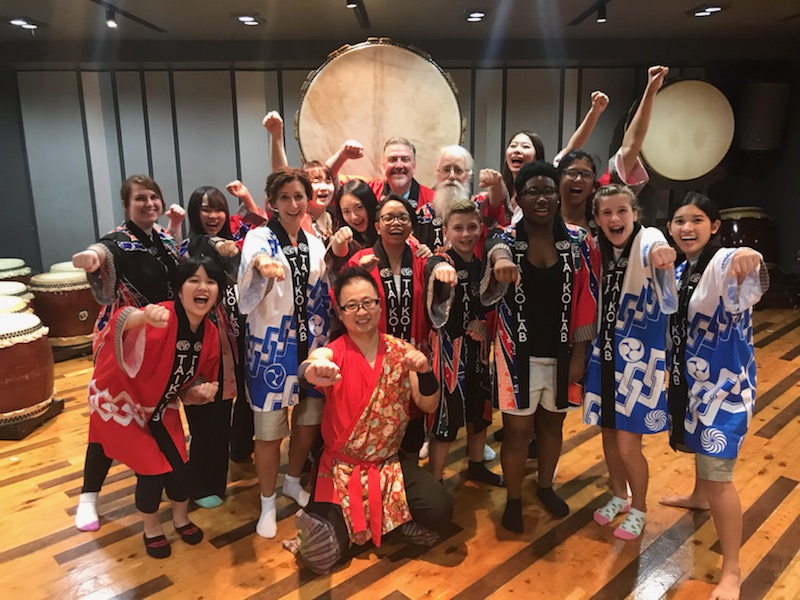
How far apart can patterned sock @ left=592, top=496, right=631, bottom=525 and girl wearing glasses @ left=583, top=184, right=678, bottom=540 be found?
0.26m

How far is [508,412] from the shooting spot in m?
2.14

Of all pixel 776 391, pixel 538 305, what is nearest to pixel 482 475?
pixel 538 305

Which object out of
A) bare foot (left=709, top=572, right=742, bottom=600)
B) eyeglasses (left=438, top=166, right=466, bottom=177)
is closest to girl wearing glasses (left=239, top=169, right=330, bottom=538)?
eyeglasses (left=438, top=166, right=466, bottom=177)

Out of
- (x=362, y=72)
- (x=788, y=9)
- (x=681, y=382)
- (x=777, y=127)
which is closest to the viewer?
(x=681, y=382)

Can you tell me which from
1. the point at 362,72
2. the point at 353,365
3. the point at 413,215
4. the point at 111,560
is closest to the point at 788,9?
the point at 362,72

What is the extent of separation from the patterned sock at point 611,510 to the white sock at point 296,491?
1149 mm

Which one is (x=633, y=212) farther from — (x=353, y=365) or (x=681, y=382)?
(x=353, y=365)

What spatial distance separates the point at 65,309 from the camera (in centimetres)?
432

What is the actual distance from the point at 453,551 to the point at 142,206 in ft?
5.55

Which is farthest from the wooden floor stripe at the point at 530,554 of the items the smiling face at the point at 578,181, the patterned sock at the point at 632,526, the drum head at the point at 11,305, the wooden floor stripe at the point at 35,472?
the drum head at the point at 11,305

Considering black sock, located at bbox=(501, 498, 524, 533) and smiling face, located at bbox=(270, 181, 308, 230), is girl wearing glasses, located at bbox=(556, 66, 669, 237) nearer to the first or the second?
smiling face, located at bbox=(270, 181, 308, 230)

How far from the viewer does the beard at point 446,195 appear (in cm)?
242

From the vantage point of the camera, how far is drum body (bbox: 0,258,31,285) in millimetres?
4336

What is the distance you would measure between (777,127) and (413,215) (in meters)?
4.81
